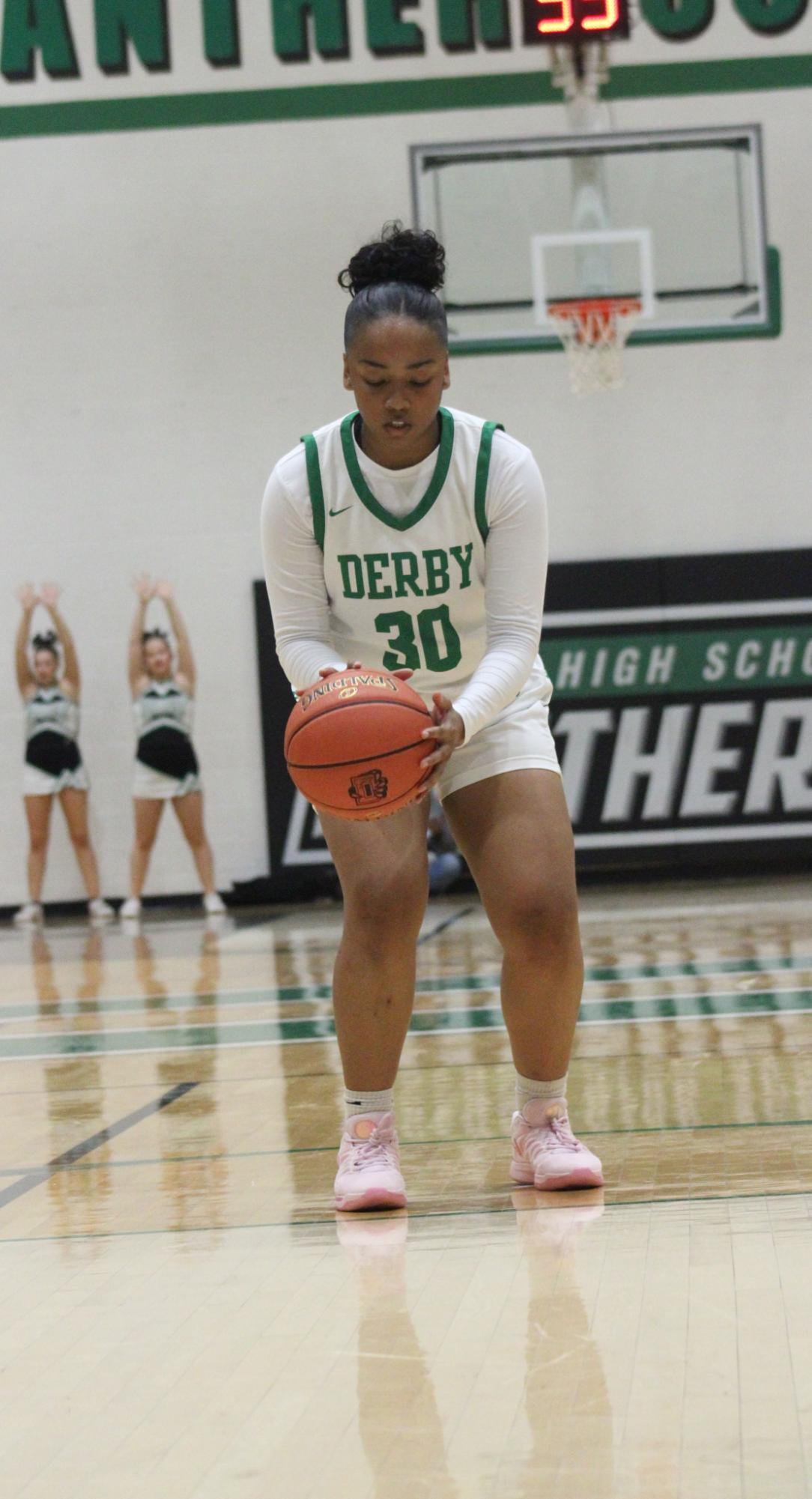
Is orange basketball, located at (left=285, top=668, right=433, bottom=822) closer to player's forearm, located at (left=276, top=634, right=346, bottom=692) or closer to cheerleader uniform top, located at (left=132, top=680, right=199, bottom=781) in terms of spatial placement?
player's forearm, located at (left=276, top=634, right=346, bottom=692)

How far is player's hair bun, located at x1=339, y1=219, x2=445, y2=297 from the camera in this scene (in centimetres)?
312

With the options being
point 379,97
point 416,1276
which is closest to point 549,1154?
point 416,1276

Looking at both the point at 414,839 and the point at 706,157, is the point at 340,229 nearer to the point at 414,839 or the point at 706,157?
the point at 706,157

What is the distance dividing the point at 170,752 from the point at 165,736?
0.11m

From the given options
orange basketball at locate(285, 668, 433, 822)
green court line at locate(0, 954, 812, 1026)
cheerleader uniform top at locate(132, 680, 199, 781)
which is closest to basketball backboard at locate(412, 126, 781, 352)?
cheerleader uniform top at locate(132, 680, 199, 781)

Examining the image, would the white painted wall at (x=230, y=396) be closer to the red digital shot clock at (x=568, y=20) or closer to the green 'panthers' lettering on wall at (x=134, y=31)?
the green 'panthers' lettering on wall at (x=134, y=31)

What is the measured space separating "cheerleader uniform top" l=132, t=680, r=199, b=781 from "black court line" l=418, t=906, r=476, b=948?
7.16ft

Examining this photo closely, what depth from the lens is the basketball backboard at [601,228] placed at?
9.97m

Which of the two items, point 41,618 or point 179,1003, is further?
point 41,618

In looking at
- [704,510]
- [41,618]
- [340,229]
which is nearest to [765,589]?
[704,510]

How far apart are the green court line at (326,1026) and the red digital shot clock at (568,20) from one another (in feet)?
17.8

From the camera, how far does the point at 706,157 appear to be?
10.6 metres

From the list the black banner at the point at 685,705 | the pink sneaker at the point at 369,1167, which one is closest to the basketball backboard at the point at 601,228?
the black banner at the point at 685,705

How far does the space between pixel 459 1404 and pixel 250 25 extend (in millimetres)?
10639
